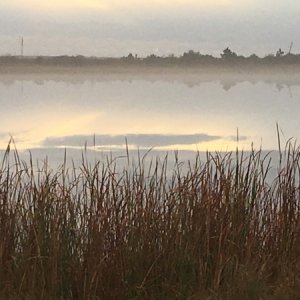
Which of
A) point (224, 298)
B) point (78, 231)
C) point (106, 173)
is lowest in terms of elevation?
point (224, 298)

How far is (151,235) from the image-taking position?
4.55 m

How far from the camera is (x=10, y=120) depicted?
45375 mm

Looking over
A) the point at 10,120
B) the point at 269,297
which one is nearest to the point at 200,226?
the point at 269,297

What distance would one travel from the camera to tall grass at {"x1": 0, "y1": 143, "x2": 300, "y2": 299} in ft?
14.2

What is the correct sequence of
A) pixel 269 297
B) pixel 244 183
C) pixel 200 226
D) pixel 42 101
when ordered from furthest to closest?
pixel 42 101 < pixel 244 183 < pixel 200 226 < pixel 269 297

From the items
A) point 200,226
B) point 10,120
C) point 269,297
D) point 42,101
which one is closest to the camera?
point 269,297

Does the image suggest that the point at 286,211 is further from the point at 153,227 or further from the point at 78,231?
the point at 78,231

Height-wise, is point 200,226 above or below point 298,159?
below

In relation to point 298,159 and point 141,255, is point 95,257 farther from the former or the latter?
point 298,159

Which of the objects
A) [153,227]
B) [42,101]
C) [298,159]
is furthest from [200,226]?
[42,101]

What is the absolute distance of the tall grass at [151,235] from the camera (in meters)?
4.34

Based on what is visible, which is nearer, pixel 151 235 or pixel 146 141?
pixel 151 235

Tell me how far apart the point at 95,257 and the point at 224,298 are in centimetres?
71

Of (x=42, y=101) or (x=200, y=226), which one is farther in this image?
(x=42, y=101)
